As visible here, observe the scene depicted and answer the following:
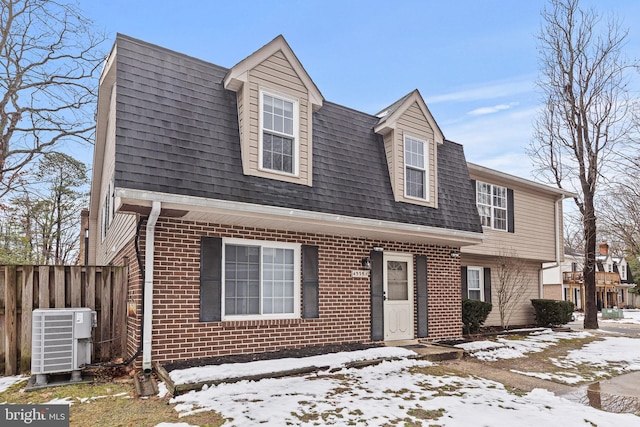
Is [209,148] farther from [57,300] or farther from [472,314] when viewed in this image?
[472,314]

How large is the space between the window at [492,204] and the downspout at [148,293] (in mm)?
10651

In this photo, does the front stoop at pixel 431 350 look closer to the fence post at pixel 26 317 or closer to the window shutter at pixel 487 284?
the window shutter at pixel 487 284

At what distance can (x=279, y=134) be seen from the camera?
8047mm

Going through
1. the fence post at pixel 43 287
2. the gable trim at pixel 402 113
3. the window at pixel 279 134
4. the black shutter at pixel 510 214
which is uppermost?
the gable trim at pixel 402 113

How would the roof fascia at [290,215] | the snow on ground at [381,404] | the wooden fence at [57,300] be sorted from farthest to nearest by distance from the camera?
the wooden fence at [57,300]
the roof fascia at [290,215]
the snow on ground at [381,404]

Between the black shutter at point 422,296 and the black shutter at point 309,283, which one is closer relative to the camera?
the black shutter at point 309,283

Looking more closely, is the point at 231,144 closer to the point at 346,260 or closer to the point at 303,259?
the point at 303,259

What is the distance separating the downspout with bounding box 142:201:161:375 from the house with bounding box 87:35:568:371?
16 millimetres

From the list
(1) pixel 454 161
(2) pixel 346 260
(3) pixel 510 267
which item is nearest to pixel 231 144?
(2) pixel 346 260

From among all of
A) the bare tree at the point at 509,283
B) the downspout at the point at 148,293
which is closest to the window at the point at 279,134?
the downspout at the point at 148,293

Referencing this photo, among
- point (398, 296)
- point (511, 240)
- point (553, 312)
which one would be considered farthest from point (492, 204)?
point (398, 296)

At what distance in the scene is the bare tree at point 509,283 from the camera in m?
14.2

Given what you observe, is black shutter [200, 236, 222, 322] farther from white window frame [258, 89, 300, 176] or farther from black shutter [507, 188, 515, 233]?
black shutter [507, 188, 515, 233]

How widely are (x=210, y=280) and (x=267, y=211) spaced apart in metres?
1.48
